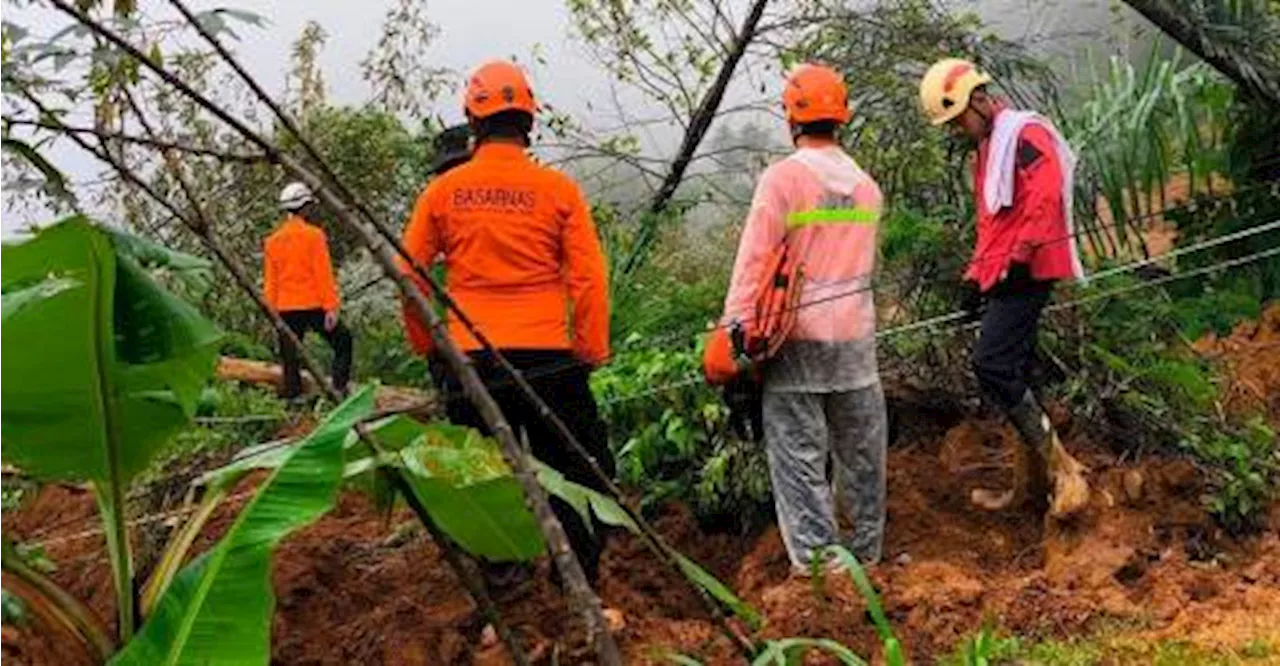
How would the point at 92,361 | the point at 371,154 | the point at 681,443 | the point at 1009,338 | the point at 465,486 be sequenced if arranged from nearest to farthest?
the point at 92,361
the point at 465,486
the point at 1009,338
the point at 681,443
the point at 371,154

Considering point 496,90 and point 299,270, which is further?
point 299,270

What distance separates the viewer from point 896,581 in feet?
17.9

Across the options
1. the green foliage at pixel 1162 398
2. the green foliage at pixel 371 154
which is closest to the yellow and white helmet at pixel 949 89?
the green foliage at pixel 1162 398

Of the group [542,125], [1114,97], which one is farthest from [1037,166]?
[542,125]

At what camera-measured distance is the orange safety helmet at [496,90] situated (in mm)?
5438

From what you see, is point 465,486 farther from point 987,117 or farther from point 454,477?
point 987,117

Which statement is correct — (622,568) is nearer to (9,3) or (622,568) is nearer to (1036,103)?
(9,3)

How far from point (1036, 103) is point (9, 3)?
5.77 metres

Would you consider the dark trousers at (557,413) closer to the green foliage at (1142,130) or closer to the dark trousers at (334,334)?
the green foliage at (1142,130)

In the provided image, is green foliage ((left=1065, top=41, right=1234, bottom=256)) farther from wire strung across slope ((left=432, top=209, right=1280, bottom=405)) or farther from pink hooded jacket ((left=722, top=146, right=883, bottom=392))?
pink hooded jacket ((left=722, top=146, right=883, bottom=392))

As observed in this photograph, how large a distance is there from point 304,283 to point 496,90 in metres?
5.47

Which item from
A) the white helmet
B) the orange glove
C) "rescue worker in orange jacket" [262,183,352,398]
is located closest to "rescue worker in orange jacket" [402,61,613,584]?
the orange glove

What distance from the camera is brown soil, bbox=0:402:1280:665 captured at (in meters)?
4.91

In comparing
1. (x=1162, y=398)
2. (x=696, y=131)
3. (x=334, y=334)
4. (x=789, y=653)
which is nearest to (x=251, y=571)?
(x=789, y=653)
